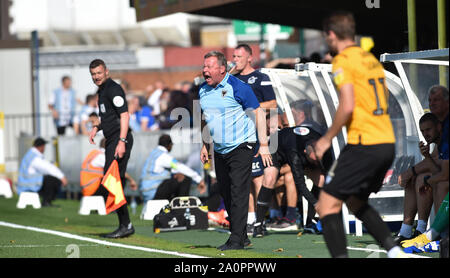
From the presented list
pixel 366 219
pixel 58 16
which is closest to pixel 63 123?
pixel 366 219

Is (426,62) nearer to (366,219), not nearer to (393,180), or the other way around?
(393,180)

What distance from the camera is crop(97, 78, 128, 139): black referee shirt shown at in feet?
37.1

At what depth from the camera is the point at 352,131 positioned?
707 centimetres

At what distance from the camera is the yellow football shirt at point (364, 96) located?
6961mm

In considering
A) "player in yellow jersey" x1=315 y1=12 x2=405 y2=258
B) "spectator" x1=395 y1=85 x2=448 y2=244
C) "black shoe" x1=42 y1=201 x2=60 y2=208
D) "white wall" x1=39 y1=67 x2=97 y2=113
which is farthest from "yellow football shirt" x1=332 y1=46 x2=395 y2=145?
"white wall" x1=39 y1=67 x2=97 y2=113

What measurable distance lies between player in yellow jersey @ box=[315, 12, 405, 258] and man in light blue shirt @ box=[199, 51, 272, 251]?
2723mm

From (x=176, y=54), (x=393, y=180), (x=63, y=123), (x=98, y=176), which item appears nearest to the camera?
(x=393, y=180)

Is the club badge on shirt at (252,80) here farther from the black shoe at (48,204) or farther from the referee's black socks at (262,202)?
the black shoe at (48,204)

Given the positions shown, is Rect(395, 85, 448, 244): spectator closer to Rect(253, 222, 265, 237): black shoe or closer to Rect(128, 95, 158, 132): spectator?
Rect(253, 222, 265, 237): black shoe

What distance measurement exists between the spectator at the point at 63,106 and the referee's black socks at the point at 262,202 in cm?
1193

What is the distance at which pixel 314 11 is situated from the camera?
17984mm

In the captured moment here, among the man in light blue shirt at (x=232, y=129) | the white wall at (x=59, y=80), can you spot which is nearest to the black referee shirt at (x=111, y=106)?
the man in light blue shirt at (x=232, y=129)

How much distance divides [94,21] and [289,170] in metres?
30.7

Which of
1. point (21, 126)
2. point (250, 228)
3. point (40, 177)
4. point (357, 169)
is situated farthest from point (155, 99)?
point (357, 169)
